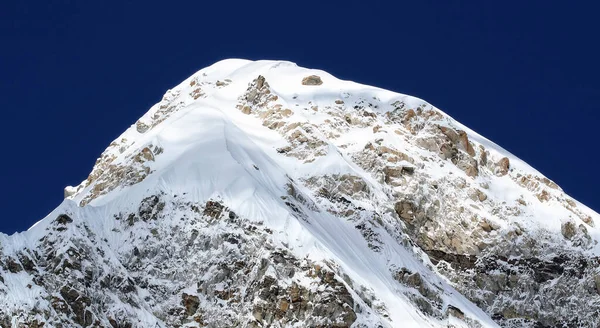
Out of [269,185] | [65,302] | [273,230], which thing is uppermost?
[269,185]

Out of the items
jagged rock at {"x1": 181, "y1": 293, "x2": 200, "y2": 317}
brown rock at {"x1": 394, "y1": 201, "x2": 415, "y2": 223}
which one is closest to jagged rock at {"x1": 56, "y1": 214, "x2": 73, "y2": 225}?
jagged rock at {"x1": 181, "y1": 293, "x2": 200, "y2": 317}

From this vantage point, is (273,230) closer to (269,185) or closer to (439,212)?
(269,185)

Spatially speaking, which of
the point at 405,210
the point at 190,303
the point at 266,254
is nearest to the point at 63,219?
the point at 190,303

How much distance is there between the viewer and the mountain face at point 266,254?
161000 mm

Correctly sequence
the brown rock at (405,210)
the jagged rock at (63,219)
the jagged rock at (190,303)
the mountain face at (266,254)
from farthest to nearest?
the brown rock at (405,210) → the jagged rock at (63,219) → the jagged rock at (190,303) → the mountain face at (266,254)

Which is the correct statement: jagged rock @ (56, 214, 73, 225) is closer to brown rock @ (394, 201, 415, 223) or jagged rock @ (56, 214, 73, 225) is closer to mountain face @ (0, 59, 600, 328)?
mountain face @ (0, 59, 600, 328)

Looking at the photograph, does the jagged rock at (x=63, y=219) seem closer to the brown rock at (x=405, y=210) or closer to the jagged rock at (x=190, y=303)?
the jagged rock at (x=190, y=303)

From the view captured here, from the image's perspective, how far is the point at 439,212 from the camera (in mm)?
198750

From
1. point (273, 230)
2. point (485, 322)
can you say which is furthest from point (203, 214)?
point (485, 322)

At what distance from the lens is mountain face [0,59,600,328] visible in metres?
161

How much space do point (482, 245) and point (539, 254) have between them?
7.29 meters

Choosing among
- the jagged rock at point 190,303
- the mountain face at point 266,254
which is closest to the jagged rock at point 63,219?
the mountain face at point 266,254

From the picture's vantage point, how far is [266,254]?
16625cm

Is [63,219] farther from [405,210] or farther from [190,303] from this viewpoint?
[405,210]
